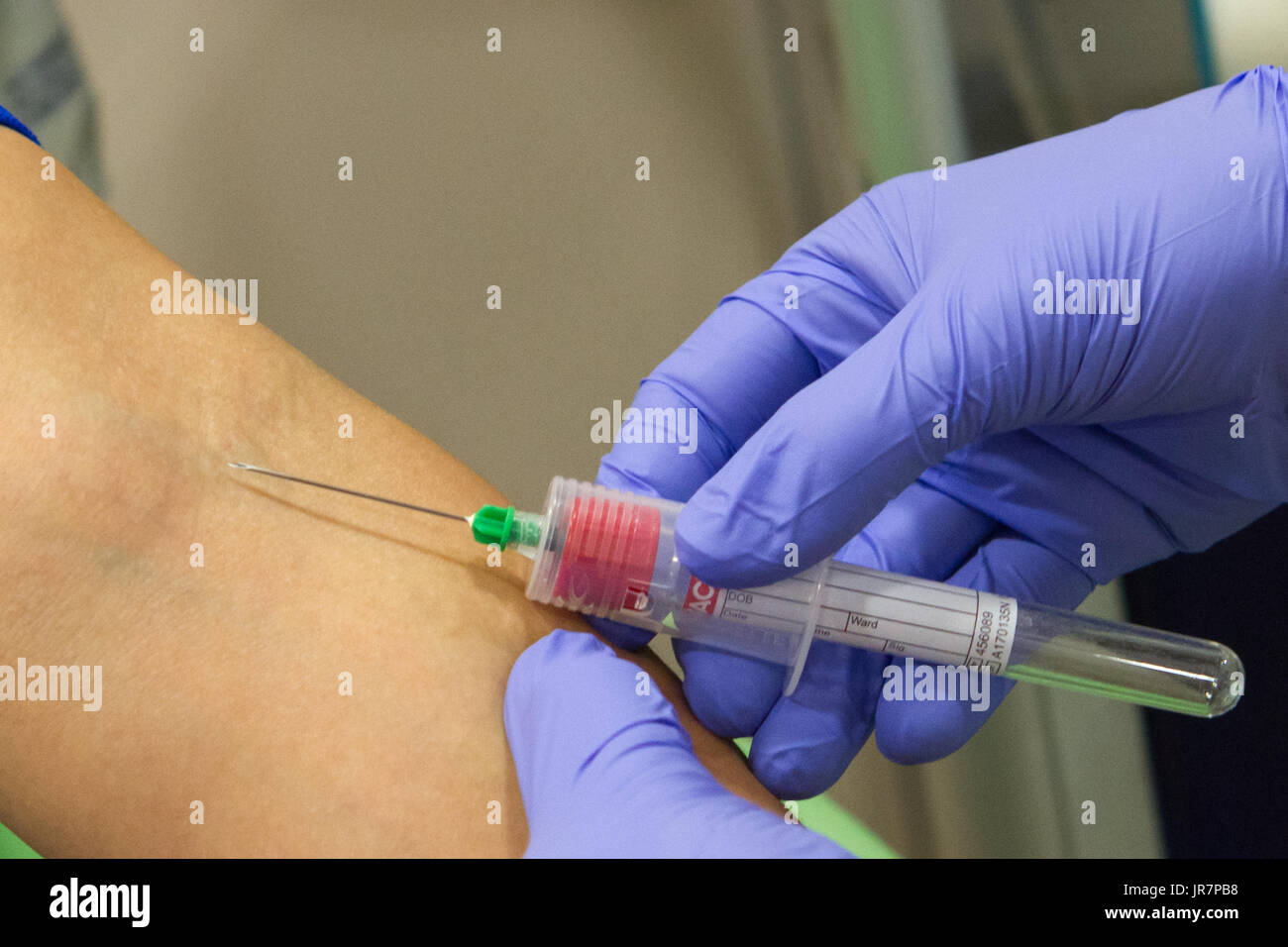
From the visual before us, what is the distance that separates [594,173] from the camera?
194 cm

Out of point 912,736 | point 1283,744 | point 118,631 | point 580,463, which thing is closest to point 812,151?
point 580,463

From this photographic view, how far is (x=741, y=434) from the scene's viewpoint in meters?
1.31

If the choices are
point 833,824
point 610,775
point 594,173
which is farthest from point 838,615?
point 594,173

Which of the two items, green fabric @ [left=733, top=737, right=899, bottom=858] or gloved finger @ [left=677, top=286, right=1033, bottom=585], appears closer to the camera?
gloved finger @ [left=677, top=286, right=1033, bottom=585]

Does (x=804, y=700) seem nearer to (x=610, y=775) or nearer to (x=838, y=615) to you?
(x=838, y=615)

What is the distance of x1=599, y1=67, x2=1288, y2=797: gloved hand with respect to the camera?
3.49 ft

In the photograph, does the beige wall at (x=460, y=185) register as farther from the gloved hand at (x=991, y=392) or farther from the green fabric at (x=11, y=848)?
the green fabric at (x=11, y=848)

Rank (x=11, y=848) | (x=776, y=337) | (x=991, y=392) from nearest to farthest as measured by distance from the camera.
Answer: (x=991, y=392)
(x=11, y=848)
(x=776, y=337)

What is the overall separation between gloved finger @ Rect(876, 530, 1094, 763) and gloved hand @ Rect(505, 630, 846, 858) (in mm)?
300

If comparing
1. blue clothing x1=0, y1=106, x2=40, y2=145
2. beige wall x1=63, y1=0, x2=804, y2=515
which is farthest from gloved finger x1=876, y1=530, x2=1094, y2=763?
blue clothing x1=0, y1=106, x2=40, y2=145

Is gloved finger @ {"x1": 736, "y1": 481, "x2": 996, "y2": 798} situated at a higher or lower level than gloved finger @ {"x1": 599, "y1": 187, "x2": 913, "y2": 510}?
lower

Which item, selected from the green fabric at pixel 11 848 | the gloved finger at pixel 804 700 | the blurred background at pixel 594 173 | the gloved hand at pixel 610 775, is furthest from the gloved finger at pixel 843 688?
the green fabric at pixel 11 848

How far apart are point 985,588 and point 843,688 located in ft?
0.82

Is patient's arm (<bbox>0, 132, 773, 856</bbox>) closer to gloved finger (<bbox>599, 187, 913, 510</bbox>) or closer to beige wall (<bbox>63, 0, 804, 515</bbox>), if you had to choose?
gloved finger (<bbox>599, 187, 913, 510</bbox>)
